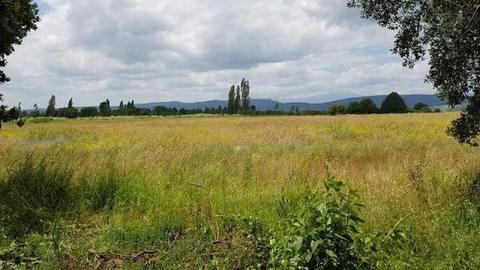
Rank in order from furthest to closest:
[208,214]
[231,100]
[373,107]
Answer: [231,100], [373,107], [208,214]

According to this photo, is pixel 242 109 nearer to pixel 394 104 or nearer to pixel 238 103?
pixel 238 103

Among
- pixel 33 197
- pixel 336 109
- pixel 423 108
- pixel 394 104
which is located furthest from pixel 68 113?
pixel 33 197

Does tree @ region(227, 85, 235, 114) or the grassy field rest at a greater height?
tree @ region(227, 85, 235, 114)

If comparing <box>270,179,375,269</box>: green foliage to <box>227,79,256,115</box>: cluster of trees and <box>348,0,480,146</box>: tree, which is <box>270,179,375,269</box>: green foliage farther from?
<box>227,79,256,115</box>: cluster of trees

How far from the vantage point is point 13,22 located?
7.34 metres

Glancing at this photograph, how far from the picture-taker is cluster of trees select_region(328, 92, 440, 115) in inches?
4018

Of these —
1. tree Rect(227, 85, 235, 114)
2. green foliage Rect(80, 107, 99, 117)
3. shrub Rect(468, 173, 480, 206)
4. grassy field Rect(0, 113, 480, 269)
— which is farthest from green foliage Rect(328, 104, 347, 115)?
shrub Rect(468, 173, 480, 206)

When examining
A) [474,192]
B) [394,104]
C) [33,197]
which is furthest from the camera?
[394,104]

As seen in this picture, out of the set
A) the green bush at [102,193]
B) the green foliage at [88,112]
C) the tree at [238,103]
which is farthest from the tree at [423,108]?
the green bush at [102,193]

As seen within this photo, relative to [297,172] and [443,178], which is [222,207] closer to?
[297,172]

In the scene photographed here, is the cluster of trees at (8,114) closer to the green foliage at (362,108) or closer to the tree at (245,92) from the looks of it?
the green foliage at (362,108)

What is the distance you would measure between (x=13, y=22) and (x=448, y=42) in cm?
698

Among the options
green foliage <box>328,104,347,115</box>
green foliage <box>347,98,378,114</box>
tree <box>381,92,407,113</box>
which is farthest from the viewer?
tree <box>381,92,407,113</box>

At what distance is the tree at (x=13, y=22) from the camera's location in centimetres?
721
